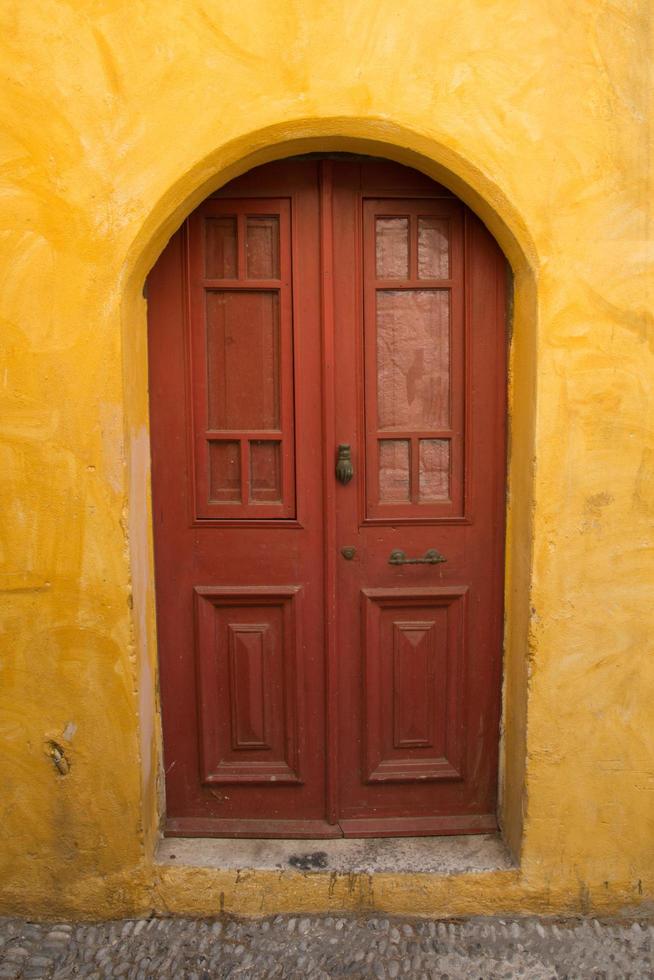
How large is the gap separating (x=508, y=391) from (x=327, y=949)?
2.01 meters

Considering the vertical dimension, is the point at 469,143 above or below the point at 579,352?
above

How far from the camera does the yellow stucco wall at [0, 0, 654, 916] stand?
2.36m

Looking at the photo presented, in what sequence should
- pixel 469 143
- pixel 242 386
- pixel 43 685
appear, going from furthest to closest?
1. pixel 242 386
2. pixel 43 685
3. pixel 469 143

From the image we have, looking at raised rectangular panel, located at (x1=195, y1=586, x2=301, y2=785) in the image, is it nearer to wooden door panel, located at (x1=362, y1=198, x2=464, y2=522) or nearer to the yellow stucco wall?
the yellow stucco wall

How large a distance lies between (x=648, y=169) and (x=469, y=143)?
590 mm

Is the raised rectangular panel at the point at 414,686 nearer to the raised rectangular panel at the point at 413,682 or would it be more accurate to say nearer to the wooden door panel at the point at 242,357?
the raised rectangular panel at the point at 413,682

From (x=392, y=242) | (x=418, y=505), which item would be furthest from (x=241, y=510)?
(x=392, y=242)

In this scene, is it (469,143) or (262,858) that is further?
(262,858)

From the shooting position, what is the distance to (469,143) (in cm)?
239

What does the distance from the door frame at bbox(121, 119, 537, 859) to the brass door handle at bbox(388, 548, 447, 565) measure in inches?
9.1

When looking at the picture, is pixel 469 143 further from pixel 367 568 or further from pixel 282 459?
pixel 367 568

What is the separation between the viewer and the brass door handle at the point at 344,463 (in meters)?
2.69

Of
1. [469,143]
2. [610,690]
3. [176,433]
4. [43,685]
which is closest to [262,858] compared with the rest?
[43,685]

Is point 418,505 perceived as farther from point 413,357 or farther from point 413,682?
point 413,682
